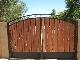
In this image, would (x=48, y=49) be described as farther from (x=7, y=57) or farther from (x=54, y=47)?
(x=7, y=57)

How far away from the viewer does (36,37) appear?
1249 centimetres

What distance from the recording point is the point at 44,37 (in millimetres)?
12422

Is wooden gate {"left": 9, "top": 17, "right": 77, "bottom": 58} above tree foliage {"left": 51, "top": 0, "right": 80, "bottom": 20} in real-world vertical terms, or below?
below

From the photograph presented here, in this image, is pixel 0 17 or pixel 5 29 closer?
pixel 5 29

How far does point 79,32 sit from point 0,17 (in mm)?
10273

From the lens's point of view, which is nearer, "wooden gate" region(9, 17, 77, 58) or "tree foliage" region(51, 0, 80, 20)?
"wooden gate" region(9, 17, 77, 58)

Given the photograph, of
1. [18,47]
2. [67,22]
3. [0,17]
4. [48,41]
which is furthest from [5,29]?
[0,17]

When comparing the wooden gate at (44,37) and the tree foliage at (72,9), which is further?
the tree foliage at (72,9)

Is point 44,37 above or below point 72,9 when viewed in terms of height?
below

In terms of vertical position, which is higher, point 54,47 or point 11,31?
point 11,31

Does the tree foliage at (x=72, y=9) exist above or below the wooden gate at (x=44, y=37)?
above

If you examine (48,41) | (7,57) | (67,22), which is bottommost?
(7,57)

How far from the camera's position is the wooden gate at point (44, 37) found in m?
12.4

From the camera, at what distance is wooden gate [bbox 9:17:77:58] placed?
1244 centimetres
